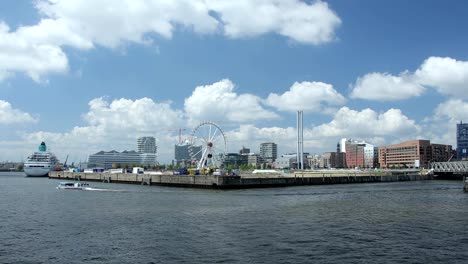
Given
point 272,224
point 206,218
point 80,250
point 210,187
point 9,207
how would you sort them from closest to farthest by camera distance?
1. point 80,250
2. point 272,224
3. point 206,218
4. point 9,207
5. point 210,187

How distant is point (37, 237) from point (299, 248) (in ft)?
79.2

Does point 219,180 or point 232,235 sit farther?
point 219,180

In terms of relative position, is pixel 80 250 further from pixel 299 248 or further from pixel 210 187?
pixel 210 187

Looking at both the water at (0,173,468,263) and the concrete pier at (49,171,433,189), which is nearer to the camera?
the water at (0,173,468,263)

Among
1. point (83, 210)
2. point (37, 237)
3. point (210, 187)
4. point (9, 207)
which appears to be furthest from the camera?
point (210, 187)

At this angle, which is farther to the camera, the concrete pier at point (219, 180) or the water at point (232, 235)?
the concrete pier at point (219, 180)

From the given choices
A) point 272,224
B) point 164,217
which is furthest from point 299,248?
point 164,217

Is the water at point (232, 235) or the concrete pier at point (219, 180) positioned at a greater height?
the concrete pier at point (219, 180)

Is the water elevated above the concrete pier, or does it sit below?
below

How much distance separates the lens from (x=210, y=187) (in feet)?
357

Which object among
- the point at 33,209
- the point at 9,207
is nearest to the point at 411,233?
the point at 33,209

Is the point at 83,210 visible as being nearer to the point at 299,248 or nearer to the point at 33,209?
the point at 33,209

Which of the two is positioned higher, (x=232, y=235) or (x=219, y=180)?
(x=219, y=180)

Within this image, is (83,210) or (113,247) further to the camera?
(83,210)
